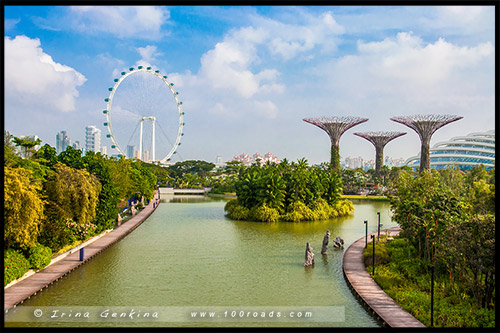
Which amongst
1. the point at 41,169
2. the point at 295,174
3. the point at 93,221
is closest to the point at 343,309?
the point at 41,169

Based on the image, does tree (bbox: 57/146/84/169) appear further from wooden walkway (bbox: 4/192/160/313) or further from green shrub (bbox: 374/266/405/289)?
green shrub (bbox: 374/266/405/289)

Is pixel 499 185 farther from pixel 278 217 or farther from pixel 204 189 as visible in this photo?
pixel 204 189

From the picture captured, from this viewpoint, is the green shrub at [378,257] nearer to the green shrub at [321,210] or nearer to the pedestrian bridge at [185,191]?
the green shrub at [321,210]

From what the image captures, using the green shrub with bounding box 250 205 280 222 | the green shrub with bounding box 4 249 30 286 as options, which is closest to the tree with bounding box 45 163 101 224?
the green shrub with bounding box 4 249 30 286

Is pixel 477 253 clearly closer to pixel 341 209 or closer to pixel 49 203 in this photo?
pixel 49 203

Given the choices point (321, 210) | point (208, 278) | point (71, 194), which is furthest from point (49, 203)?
point (321, 210)

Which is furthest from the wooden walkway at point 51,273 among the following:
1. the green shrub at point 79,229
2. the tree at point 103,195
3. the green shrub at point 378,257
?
the green shrub at point 378,257
